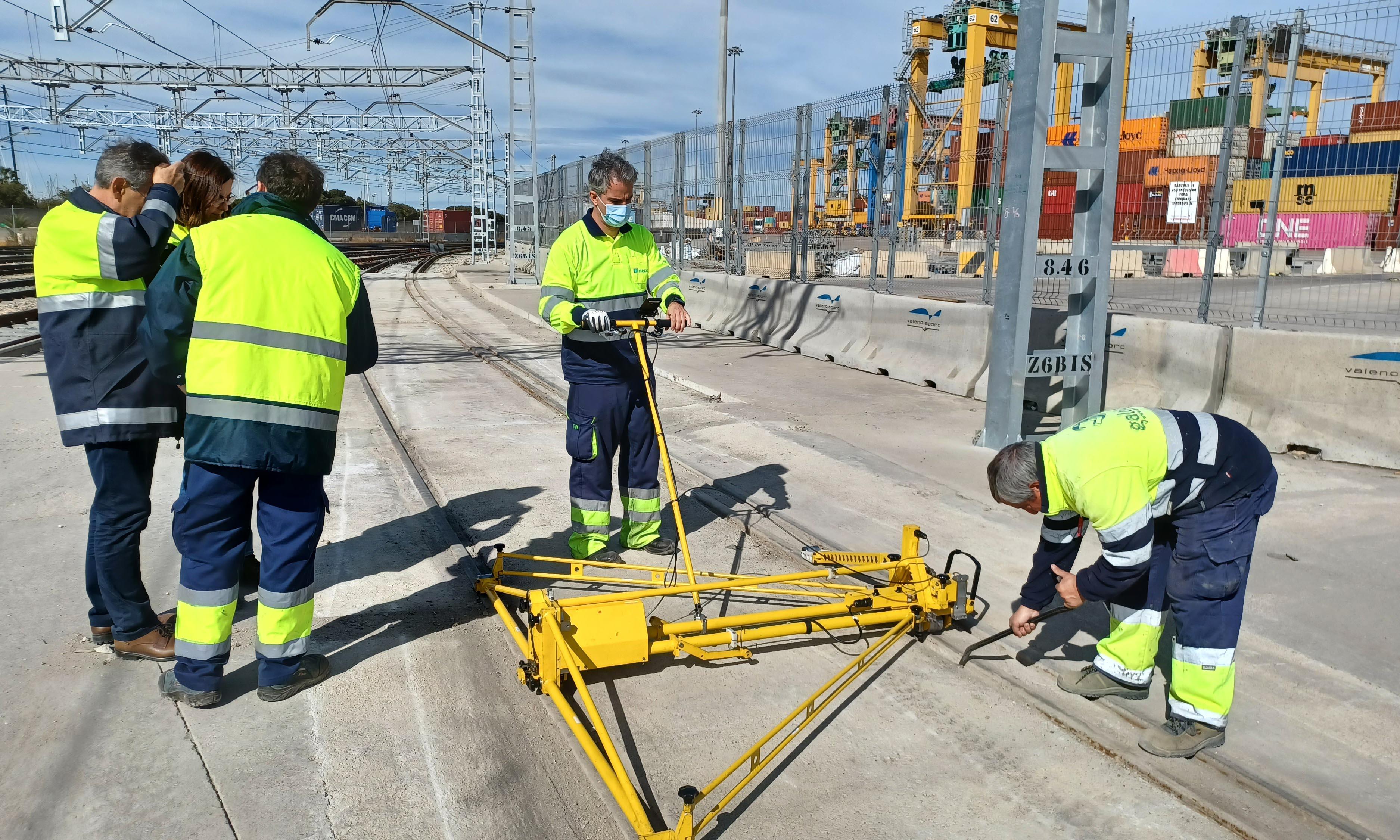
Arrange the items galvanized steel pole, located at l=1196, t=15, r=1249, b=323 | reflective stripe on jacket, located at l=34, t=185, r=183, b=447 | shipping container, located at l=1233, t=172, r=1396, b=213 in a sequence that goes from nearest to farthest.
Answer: reflective stripe on jacket, located at l=34, t=185, r=183, b=447 < galvanized steel pole, located at l=1196, t=15, r=1249, b=323 < shipping container, located at l=1233, t=172, r=1396, b=213

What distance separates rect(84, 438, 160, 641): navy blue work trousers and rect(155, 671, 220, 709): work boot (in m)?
0.37

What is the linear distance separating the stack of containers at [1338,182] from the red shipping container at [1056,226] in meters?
1.41

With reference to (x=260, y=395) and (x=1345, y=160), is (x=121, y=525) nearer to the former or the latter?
Answer: (x=260, y=395)

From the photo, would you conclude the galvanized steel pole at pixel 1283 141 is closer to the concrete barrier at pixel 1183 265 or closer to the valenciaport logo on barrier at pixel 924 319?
the valenciaport logo on barrier at pixel 924 319

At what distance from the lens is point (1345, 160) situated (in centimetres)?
855

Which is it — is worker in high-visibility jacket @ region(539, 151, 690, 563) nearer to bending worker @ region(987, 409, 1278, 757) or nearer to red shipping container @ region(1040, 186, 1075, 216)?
bending worker @ region(987, 409, 1278, 757)

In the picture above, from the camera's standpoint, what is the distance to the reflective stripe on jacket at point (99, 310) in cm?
325

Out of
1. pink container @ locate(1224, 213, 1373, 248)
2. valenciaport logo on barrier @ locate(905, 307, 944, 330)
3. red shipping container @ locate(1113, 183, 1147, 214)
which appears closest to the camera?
pink container @ locate(1224, 213, 1373, 248)

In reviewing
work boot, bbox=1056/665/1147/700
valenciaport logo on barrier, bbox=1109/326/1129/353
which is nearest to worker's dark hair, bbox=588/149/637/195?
work boot, bbox=1056/665/1147/700

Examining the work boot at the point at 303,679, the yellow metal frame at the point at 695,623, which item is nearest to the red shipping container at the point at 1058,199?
the yellow metal frame at the point at 695,623

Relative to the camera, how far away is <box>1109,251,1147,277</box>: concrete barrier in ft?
54.2

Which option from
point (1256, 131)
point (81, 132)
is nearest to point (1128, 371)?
point (1256, 131)

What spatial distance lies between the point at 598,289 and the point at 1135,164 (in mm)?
8694

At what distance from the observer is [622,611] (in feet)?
11.0
